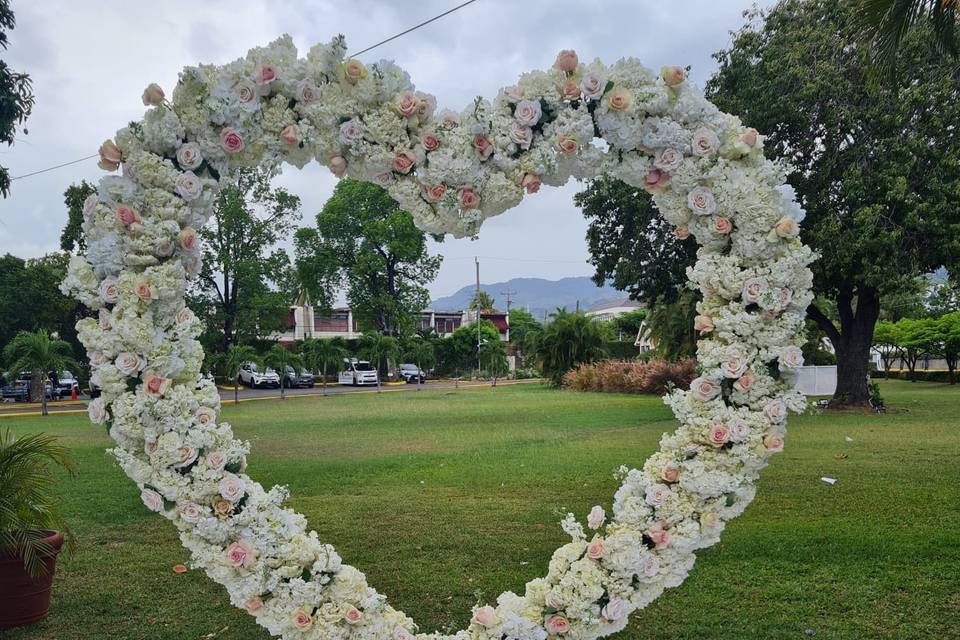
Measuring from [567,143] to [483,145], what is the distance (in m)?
0.38

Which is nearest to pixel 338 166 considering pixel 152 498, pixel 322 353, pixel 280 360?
pixel 152 498

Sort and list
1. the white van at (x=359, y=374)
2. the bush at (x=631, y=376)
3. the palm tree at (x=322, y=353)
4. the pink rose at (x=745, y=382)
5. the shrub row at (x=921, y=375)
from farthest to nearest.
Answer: the white van at (x=359, y=374)
the shrub row at (x=921, y=375)
the palm tree at (x=322, y=353)
the bush at (x=631, y=376)
the pink rose at (x=745, y=382)

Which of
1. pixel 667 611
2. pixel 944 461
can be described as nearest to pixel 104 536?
pixel 667 611

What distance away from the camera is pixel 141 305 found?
3352 mm

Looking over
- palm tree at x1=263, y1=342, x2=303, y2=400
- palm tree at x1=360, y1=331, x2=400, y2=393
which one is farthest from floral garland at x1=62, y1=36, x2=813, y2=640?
palm tree at x1=360, y1=331, x2=400, y2=393

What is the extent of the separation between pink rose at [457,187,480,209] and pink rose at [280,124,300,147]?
0.79 m

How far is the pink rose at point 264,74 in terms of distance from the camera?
349cm

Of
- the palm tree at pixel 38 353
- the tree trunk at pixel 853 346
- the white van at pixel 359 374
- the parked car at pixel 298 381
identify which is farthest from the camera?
the white van at pixel 359 374

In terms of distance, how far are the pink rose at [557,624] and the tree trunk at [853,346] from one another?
646 inches

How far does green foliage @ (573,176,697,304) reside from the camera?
60.8 feet

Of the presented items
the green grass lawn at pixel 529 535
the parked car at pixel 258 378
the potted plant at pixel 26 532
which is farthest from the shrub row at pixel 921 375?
the potted plant at pixel 26 532

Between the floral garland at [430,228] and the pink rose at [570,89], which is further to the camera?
the pink rose at [570,89]

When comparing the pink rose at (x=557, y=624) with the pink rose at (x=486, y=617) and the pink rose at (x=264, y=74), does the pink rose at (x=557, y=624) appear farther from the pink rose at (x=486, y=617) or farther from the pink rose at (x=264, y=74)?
the pink rose at (x=264, y=74)

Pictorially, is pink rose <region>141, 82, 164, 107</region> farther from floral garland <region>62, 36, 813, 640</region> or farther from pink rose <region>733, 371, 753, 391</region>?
pink rose <region>733, 371, 753, 391</region>
